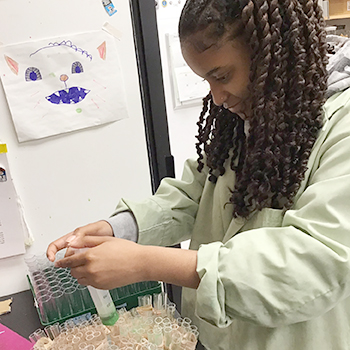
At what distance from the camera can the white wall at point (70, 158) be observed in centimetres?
97

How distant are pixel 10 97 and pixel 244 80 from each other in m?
0.67

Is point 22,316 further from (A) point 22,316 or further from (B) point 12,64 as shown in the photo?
(B) point 12,64

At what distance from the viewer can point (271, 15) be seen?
1.77ft

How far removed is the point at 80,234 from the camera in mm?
734

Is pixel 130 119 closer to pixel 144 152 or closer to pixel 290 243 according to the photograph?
pixel 144 152

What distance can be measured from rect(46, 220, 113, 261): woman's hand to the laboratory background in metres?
0.22

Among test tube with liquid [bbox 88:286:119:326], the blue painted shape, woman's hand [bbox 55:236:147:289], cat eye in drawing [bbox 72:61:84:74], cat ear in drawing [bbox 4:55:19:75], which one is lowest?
test tube with liquid [bbox 88:286:119:326]

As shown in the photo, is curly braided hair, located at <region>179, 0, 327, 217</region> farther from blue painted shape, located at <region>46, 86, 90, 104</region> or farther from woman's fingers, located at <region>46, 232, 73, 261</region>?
blue painted shape, located at <region>46, 86, 90, 104</region>

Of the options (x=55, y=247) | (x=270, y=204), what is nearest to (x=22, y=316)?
(x=55, y=247)

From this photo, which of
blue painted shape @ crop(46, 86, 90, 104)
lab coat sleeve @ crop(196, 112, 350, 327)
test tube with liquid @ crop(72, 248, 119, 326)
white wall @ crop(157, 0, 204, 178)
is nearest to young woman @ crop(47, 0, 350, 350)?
lab coat sleeve @ crop(196, 112, 350, 327)

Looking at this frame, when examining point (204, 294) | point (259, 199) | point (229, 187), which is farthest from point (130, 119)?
point (204, 294)

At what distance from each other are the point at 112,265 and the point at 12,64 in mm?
665

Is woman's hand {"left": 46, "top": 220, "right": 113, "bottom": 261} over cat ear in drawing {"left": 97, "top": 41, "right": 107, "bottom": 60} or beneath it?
beneath

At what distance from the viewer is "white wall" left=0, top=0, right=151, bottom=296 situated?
38.1 inches
